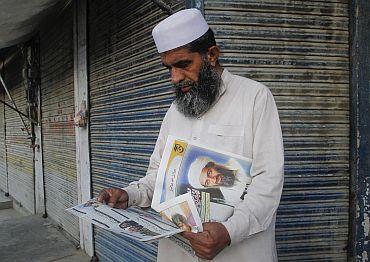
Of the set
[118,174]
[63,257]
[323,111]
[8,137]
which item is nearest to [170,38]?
[323,111]

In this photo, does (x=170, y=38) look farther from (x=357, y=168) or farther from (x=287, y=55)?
(x=357, y=168)

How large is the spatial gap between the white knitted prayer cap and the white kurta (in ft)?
0.75

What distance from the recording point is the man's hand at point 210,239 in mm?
1437

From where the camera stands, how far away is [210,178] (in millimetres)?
1667

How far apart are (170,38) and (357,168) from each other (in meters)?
1.97

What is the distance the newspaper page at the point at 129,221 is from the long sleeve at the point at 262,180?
258 millimetres

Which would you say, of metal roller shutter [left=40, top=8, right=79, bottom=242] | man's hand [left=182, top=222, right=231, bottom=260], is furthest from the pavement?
man's hand [left=182, top=222, right=231, bottom=260]

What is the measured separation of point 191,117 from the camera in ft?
6.16

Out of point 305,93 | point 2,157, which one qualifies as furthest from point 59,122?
point 2,157

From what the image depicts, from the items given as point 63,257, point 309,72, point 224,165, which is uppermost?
point 309,72

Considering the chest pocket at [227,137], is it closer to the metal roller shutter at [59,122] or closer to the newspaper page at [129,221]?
the newspaper page at [129,221]

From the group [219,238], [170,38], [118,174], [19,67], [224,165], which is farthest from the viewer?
[19,67]

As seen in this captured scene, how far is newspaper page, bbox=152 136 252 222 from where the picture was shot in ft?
5.37

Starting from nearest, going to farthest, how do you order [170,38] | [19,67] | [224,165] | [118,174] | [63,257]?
[224,165], [170,38], [118,174], [63,257], [19,67]
